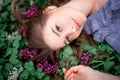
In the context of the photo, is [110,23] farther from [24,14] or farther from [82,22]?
[24,14]

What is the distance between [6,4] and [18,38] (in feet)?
0.84

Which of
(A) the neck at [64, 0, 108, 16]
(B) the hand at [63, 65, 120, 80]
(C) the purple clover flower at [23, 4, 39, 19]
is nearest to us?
(B) the hand at [63, 65, 120, 80]

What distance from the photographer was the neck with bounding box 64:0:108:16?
2.23m

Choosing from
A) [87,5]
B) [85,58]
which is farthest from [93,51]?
[87,5]

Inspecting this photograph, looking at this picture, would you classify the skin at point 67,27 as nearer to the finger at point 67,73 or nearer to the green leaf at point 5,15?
the finger at point 67,73

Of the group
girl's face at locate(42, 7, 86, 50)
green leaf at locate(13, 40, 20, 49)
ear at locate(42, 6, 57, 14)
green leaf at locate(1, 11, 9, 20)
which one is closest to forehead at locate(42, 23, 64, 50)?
girl's face at locate(42, 7, 86, 50)

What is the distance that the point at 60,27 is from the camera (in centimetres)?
218

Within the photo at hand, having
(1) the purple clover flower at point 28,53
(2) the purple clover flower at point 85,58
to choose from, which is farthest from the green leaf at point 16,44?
(2) the purple clover flower at point 85,58

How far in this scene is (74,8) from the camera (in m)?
2.21

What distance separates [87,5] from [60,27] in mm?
210

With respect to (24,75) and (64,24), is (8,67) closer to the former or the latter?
(24,75)

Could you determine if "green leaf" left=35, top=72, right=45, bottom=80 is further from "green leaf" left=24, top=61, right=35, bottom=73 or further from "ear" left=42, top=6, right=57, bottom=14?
"ear" left=42, top=6, right=57, bottom=14

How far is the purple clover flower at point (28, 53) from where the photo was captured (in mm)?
2275

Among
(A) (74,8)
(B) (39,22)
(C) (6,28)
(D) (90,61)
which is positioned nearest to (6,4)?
(C) (6,28)
